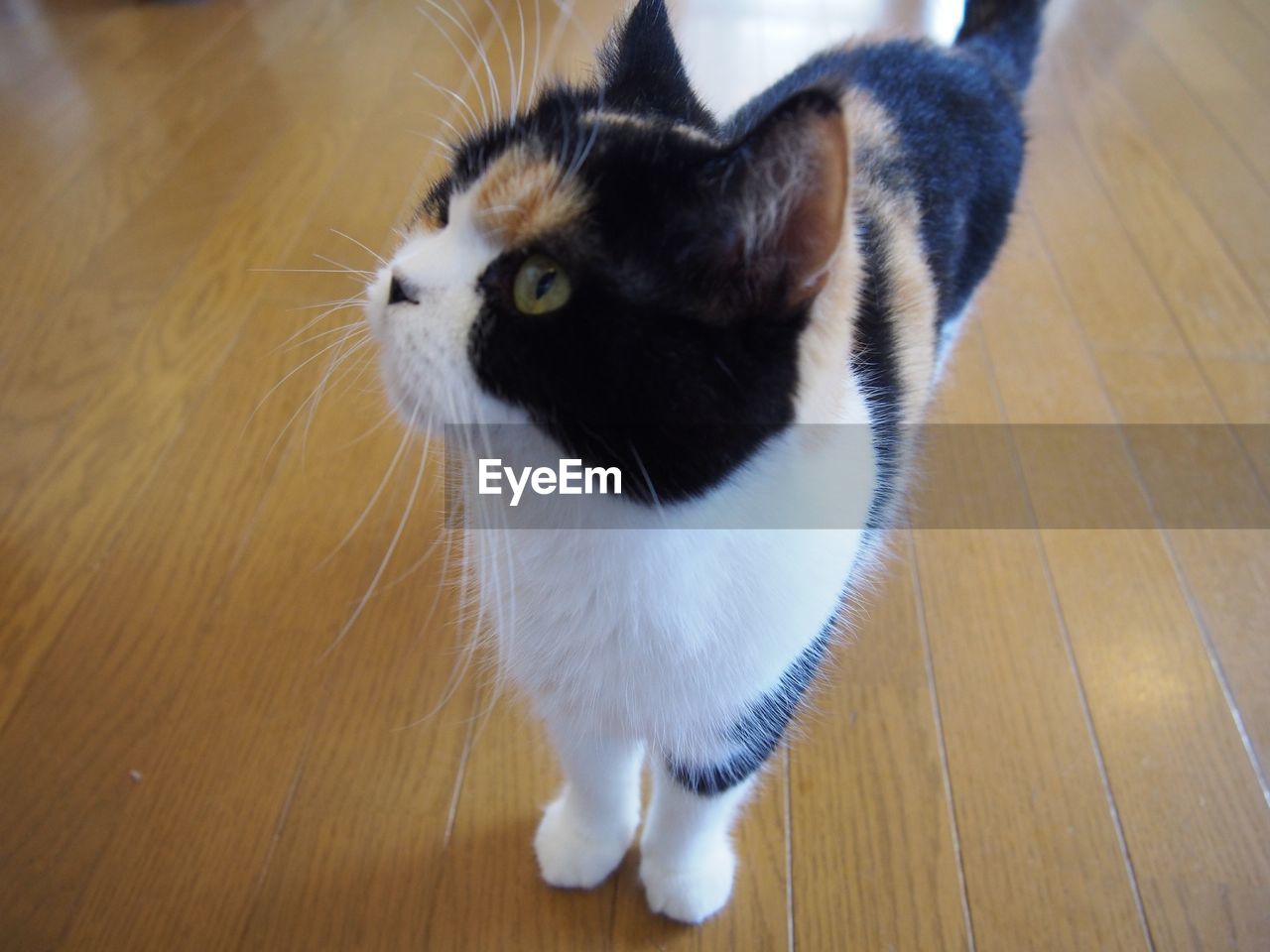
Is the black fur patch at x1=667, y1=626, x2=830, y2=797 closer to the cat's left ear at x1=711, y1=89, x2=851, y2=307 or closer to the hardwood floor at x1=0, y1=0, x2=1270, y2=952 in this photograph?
the hardwood floor at x1=0, y1=0, x2=1270, y2=952

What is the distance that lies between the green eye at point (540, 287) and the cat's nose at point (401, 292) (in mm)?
65

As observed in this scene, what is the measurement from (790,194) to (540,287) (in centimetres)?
15

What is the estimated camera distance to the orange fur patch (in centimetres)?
48

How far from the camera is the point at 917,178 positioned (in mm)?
904

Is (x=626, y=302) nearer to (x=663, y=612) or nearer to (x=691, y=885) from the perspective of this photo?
(x=663, y=612)

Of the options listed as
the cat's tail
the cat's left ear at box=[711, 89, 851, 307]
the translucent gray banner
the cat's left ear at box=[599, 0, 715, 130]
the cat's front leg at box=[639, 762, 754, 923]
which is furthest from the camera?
the cat's tail

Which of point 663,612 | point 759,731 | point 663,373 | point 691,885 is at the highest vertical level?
point 663,373

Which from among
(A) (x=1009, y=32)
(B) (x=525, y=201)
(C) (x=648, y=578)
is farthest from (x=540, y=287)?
(A) (x=1009, y=32)

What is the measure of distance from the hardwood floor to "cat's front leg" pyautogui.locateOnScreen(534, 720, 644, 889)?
0.04m

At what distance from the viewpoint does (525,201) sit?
19.2 inches

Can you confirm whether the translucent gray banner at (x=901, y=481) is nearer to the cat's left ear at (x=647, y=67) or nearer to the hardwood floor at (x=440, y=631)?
the hardwood floor at (x=440, y=631)

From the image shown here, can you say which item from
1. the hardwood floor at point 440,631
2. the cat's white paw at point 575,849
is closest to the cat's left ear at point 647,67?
the hardwood floor at point 440,631

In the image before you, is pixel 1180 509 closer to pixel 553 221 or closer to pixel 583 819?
pixel 583 819

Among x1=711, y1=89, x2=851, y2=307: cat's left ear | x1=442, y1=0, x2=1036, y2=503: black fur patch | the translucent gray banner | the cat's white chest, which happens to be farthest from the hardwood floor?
x1=711, y1=89, x2=851, y2=307: cat's left ear
